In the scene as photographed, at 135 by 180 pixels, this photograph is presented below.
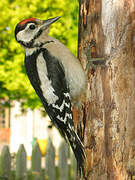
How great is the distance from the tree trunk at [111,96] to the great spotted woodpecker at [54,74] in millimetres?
253

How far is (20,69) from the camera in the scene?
6688 mm

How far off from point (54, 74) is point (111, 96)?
692mm

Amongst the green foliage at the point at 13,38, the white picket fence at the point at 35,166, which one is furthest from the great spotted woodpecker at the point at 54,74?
the green foliage at the point at 13,38

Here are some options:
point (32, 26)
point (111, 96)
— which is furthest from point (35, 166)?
point (111, 96)

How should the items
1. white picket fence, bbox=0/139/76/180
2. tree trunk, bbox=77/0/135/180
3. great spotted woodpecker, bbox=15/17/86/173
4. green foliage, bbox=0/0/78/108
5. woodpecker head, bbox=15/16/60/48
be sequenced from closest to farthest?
tree trunk, bbox=77/0/135/180 < great spotted woodpecker, bbox=15/17/86/173 < woodpecker head, bbox=15/16/60/48 < white picket fence, bbox=0/139/76/180 < green foliage, bbox=0/0/78/108

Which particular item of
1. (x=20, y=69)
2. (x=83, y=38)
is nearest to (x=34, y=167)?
(x=20, y=69)

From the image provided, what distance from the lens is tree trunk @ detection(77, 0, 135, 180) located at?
7.00ft

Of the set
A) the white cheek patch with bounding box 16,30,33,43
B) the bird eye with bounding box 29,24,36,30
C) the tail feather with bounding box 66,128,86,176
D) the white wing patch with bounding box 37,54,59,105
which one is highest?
the bird eye with bounding box 29,24,36,30

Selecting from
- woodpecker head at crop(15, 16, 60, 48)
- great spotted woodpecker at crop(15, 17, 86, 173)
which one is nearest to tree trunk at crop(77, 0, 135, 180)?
great spotted woodpecker at crop(15, 17, 86, 173)

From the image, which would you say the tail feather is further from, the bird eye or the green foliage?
the green foliage

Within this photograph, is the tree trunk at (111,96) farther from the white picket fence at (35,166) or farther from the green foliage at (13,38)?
the green foliage at (13,38)

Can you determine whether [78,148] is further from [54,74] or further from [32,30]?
[32,30]

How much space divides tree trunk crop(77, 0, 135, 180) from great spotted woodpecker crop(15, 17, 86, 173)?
10.0 inches

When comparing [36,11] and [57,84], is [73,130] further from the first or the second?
[36,11]
